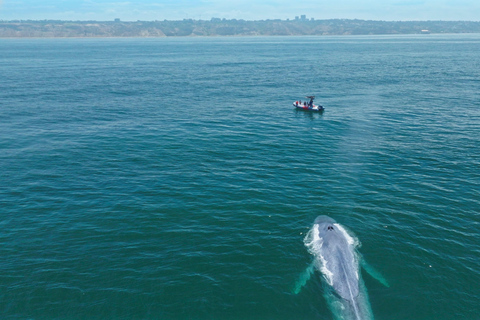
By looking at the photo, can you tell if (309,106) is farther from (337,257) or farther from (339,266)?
(339,266)

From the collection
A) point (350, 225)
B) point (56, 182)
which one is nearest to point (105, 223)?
point (56, 182)

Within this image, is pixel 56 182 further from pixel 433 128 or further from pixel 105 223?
pixel 433 128

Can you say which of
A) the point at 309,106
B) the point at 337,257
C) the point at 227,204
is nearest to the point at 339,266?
the point at 337,257

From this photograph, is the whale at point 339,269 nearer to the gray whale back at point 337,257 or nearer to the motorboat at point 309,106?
the gray whale back at point 337,257

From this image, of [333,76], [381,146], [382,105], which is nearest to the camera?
[381,146]

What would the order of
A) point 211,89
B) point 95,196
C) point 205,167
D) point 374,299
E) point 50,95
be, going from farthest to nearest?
point 211,89 < point 50,95 < point 205,167 < point 95,196 < point 374,299

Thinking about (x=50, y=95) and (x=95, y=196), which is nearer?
(x=95, y=196)
